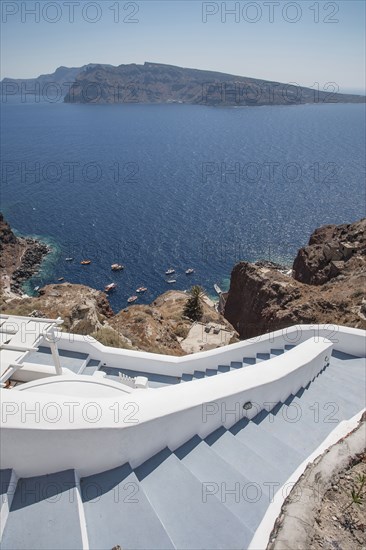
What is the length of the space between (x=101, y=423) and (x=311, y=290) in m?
24.2

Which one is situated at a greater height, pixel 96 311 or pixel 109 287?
pixel 96 311

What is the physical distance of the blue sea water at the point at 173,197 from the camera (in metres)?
61.4

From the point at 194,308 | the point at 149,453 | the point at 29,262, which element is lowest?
the point at 194,308

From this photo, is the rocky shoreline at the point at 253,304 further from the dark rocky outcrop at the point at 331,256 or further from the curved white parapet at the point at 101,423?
the curved white parapet at the point at 101,423

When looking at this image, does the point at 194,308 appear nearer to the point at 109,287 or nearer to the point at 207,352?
the point at 109,287

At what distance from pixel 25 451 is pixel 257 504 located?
3823 millimetres

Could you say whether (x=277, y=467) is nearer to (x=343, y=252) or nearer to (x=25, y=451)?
(x=25, y=451)

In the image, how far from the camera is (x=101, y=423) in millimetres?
6285

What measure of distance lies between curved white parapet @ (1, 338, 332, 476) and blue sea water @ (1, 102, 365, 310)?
4385 centimetres

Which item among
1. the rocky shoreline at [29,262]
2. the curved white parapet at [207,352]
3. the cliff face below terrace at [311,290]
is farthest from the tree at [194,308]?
the rocky shoreline at [29,262]

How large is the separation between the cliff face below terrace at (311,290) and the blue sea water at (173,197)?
18.1 meters

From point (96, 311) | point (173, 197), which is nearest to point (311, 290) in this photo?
point (96, 311)

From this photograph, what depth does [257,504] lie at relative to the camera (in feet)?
20.5

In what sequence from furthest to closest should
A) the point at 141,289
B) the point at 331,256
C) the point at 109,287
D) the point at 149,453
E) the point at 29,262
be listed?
the point at 29,262, the point at 141,289, the point at 109,287, the point at 331,256, the point at 149,453
